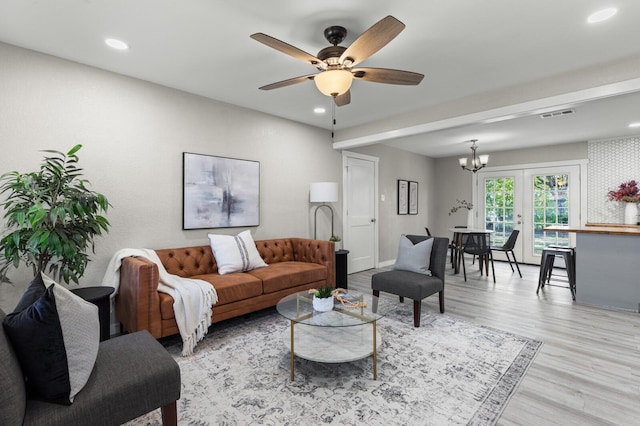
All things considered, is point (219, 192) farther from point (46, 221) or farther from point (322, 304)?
point (322, 304)

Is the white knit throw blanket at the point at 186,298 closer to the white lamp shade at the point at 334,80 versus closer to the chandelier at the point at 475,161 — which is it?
the white lamp shade at the point at 334,80

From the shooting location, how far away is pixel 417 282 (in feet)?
10.5

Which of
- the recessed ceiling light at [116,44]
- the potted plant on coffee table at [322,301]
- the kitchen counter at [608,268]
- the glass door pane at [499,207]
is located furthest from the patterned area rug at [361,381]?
the glass door pane at [499,207]

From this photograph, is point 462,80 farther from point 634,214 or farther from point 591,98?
point 634,214

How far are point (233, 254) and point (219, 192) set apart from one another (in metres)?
0.82

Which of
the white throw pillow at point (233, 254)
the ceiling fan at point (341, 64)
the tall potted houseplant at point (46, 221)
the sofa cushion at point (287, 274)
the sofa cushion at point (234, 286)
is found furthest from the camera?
the white throw pillow at point (233, 254)

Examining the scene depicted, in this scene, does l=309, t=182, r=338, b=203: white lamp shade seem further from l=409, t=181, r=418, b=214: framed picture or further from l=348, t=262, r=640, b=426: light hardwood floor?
l=409, t=181, r=418, b=214: framed picture

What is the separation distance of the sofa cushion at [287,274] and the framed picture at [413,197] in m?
3.80

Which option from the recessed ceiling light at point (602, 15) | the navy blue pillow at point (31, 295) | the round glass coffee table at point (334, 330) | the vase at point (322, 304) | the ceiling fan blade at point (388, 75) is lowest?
the round glass coffee table at point (334, 330)

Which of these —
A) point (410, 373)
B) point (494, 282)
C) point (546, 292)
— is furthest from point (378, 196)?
point (410, 373)

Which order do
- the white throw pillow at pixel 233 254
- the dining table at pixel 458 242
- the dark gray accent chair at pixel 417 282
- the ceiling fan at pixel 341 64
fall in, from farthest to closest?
the dining table at pixel 458 242
the white throw pillow at pixel 233 254
the dark gray accent chair at pixel 417 282
the ceiling fan at pixel 341 64

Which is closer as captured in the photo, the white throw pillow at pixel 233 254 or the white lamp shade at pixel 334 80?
the white lamp shade at pixel 334 80

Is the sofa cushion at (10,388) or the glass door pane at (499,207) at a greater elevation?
the glass door pane at (499,207)

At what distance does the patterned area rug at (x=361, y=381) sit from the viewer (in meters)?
1.84
